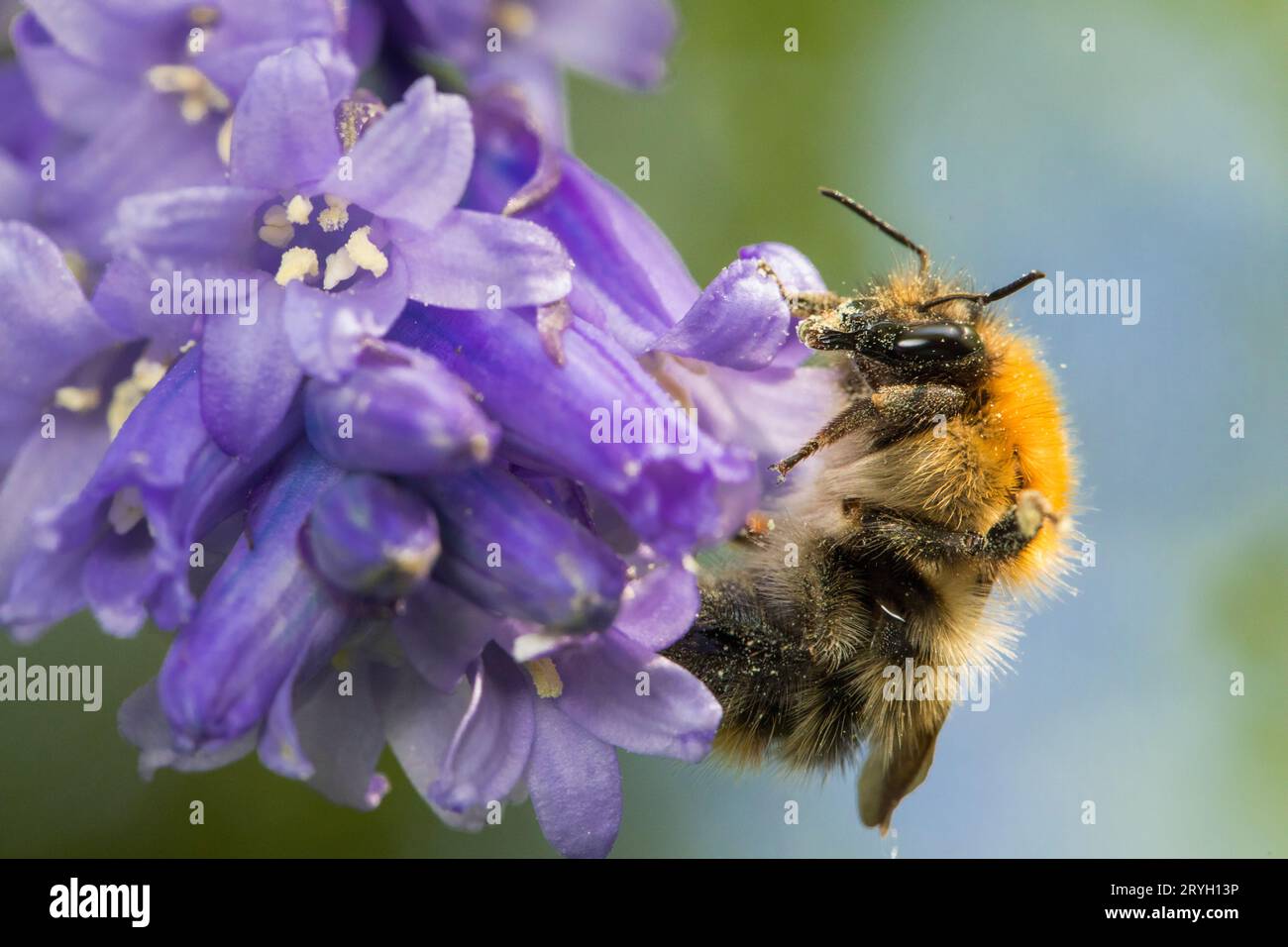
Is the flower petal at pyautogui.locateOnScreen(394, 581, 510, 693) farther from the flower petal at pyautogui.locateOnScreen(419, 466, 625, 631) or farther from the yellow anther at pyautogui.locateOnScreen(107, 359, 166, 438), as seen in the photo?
the yellow anther at pyautogui.locateOnScreen(107, 359, 166, 438)

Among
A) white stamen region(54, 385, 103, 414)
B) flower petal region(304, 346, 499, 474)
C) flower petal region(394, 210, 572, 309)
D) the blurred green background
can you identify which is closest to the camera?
flower petal region(304, 346, 499, 474)

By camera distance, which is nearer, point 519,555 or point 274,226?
point 519,555

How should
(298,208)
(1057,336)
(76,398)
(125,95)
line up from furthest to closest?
(1057,336), (125,95), (76,398), (298,208)

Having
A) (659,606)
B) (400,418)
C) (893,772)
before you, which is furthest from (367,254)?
(893,772)

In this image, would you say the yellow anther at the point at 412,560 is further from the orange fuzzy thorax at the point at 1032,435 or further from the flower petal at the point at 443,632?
the orange fuzzy thorax at the point at 1032,435

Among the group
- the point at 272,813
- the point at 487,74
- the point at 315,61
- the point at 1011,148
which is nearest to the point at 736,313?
the point at 315,61

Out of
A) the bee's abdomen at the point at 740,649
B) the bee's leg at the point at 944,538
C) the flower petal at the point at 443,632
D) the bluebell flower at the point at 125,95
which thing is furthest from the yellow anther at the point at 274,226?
the bee's leg at the point at 944,538

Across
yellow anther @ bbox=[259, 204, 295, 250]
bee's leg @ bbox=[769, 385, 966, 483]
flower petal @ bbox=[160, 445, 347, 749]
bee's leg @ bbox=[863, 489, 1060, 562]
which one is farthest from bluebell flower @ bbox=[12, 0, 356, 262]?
bee's leg @ bbox=[863, 489, 1060, 562]

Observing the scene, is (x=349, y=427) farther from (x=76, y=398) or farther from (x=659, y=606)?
(x=76, y=398)
